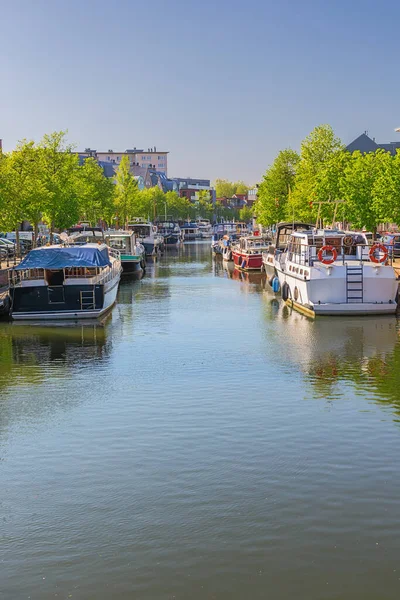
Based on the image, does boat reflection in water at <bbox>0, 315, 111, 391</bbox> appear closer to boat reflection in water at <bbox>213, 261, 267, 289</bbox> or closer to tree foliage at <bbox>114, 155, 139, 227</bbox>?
boat reflection in water at <bbox>213, 261, 267, 289</bbox>

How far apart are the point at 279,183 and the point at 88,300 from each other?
5582 cm

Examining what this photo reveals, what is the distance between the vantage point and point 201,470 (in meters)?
14.7

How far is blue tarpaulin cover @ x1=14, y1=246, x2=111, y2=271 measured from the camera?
35.1 meters

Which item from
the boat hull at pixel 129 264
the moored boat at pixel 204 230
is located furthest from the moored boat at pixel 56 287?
the moored boat at pixel 204 230

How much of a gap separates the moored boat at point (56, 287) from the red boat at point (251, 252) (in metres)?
30.1

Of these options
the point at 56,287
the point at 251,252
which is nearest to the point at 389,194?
the point at 56,287

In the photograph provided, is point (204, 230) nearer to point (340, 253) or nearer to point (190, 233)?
point (190, 233)

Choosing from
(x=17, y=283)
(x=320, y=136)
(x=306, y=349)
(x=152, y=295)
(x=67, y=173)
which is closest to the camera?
(x=306, y=349)

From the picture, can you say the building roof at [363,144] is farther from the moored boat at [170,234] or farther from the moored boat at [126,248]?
the moored boat at [126,248]

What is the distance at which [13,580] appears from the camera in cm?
1063

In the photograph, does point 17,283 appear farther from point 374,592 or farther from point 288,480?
point 374,592

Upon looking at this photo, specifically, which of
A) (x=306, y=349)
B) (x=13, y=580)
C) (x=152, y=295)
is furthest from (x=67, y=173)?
(x=13, y=580)

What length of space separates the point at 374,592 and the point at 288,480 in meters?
4.06

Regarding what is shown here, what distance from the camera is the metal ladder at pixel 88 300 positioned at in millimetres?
35031
